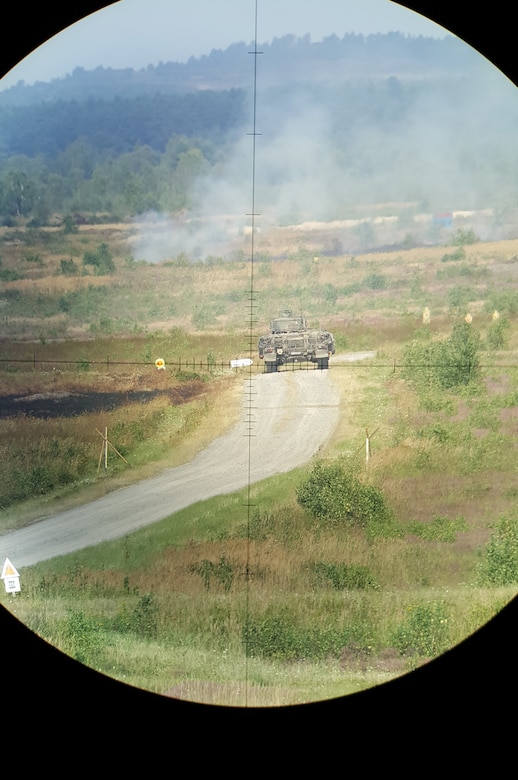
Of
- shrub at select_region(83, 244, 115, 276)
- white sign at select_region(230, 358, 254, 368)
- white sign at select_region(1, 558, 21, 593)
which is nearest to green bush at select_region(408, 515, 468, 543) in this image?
white sign at select_region(230, 358, 254, 368)

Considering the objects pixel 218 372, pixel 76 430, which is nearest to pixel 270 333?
pixel 218 372

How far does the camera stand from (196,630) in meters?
6.36

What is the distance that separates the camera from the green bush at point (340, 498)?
21.5 feet

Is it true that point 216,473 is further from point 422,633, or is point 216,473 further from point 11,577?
point 422,633

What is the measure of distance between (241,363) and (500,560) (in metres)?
1.85

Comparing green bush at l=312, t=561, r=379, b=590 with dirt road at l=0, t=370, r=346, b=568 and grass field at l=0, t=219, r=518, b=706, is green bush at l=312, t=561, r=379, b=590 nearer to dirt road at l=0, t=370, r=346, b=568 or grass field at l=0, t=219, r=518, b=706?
grass field at l=0, t=219, r=518, b=706

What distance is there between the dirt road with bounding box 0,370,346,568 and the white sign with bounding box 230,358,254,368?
96 mm

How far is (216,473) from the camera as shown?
264 inches

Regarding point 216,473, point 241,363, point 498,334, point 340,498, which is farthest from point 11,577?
point 498,334

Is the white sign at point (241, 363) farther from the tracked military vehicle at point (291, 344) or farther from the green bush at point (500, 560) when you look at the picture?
the green bush at point (500, 560)

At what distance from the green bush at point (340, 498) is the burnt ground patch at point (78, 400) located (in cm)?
85

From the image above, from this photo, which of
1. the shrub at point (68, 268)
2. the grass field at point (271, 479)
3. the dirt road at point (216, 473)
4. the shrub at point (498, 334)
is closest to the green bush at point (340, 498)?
the grass field at point (271, 479)

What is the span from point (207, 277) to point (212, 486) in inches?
48.2

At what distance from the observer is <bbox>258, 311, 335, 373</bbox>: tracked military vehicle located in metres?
Result: 6.76
